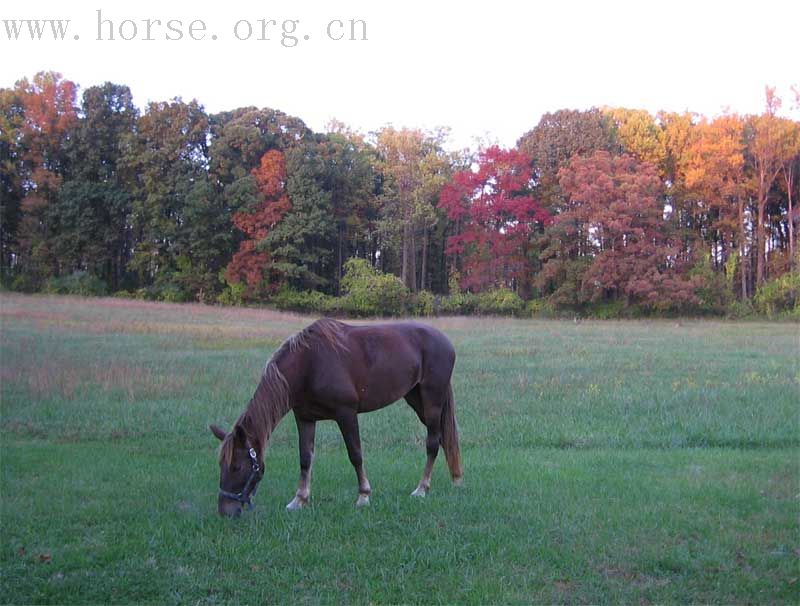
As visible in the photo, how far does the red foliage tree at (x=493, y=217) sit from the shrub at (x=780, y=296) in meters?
15.2

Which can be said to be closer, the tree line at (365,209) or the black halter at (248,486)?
the black halter at (248,486)

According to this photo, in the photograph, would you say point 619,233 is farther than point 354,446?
Yes

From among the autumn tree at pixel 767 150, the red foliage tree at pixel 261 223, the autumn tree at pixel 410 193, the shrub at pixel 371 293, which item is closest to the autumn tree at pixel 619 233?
the autumn tree at pixel 767 150

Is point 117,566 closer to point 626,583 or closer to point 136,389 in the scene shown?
point 626,583

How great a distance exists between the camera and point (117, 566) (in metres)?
4.48

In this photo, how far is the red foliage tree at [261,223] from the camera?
28.2 metres

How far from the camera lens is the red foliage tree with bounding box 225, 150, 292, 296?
28.2 m

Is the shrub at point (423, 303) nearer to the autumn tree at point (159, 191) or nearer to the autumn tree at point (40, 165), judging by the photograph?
the autumn tree at point (159, 191)

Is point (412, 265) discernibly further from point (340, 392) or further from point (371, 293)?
point (340, 392)

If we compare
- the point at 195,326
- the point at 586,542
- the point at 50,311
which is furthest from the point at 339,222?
the point at 586,542

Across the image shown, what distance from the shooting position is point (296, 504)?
582 centimetres

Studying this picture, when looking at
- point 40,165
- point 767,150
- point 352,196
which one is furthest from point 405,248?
point 767,150

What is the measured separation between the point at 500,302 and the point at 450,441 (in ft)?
73.3

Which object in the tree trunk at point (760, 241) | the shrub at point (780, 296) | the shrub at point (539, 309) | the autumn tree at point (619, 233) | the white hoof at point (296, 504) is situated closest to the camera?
the white hoof at point (296, 504)
